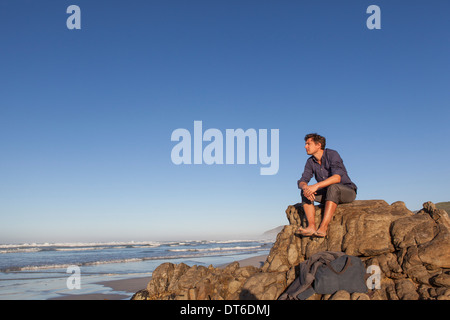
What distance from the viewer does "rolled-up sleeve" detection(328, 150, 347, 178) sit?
7730mm

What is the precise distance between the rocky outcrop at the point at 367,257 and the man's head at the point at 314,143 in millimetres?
1575

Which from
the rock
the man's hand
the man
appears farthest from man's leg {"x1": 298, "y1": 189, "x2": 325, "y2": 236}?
the rock

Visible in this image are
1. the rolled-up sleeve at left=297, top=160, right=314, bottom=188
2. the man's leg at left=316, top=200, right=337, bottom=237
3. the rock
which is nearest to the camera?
the rock

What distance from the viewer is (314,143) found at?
319 inches

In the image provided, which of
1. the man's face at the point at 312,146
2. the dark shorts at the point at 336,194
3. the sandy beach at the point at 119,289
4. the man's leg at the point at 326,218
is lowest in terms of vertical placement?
the sandy beach at the point at 119,289

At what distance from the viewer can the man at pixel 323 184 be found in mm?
7508

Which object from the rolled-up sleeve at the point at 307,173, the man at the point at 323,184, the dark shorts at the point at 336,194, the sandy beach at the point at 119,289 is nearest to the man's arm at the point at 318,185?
the man at the point at 323,184

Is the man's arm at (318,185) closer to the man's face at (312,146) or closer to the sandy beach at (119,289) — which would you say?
the man's face at (312,146)

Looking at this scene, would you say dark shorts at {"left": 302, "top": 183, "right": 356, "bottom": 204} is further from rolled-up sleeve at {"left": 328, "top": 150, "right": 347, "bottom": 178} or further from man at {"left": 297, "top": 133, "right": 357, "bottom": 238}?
rolled-up sleeve at {"left": 328, "top": 150, "right": 347, "bottom": 178}

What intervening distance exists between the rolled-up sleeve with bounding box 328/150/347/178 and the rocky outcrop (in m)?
1.06

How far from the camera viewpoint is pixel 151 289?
30.1 ft
